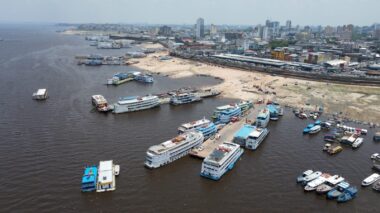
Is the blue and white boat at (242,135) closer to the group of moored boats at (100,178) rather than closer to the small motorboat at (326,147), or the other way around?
the small motorboat at (326,147)

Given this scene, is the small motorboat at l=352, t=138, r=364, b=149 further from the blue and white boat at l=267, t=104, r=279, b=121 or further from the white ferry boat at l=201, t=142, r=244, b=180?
the white ferry boat at l=201, t=142, r=244, b=180

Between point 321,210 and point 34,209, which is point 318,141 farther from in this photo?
point 34,209

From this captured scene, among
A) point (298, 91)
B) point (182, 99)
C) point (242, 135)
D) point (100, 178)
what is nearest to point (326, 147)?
point (242, 135)

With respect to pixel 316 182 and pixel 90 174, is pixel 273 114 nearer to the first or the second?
pixel 316 182

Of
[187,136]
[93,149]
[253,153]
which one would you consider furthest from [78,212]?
[253,153]

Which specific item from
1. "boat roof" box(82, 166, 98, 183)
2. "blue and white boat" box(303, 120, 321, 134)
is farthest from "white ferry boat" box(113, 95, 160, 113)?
"blue and white boat" box(303, 120, 321, 134)
